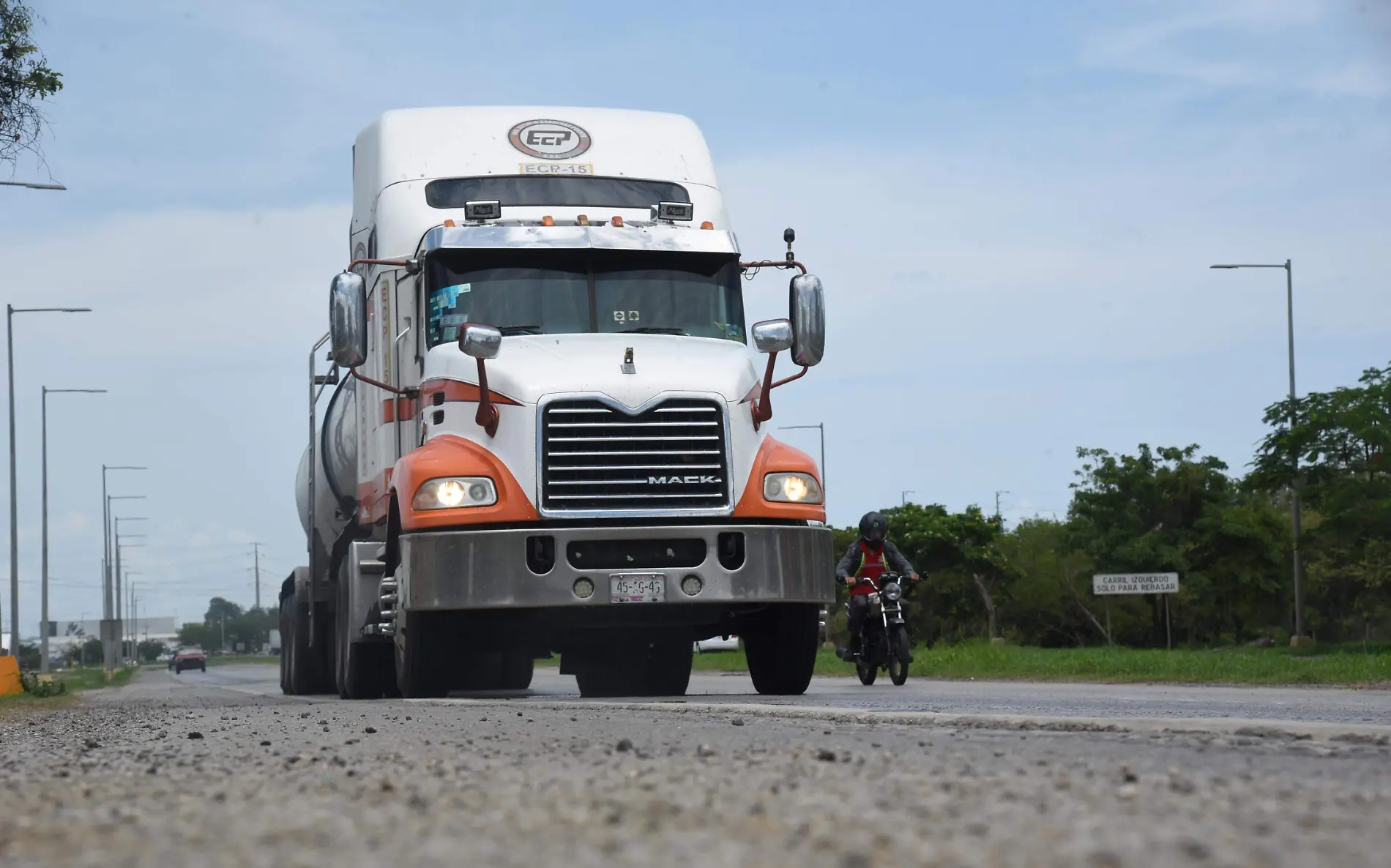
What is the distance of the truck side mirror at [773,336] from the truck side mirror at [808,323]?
0.21 metres

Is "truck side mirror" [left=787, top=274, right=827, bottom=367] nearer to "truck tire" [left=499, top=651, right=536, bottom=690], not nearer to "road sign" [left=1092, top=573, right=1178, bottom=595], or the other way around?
"truck tire" [left=499, top=651, right=536, bottom=690]

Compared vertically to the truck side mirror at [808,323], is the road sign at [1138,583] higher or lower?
lower

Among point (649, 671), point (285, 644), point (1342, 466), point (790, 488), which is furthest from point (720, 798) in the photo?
point (1342, 466)

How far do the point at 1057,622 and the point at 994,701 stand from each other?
6721cm

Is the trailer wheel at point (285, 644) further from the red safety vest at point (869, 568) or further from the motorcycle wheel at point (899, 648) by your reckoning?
the motorcycle wheel at point (899, 648)

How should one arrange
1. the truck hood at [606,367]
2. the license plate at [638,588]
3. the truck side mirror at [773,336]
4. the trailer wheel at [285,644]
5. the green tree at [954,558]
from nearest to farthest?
the license plate at [638,588]
the truck hood at [606,367]
the truck side mirror at [773,336]
the trailer wheel at [285,644]
the green tree at [954,558]

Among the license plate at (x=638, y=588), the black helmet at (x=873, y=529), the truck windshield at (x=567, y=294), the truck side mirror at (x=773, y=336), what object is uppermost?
the truck windshield at (x=567, y=294)

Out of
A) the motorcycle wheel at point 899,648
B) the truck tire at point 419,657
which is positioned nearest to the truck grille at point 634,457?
the truck tire at point 419,657

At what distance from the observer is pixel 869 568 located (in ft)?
57.5

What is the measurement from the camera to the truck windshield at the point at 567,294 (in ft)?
45.3

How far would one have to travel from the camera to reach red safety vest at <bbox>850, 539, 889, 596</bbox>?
57.4 feet

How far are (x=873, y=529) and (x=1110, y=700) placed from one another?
4973 millimetres

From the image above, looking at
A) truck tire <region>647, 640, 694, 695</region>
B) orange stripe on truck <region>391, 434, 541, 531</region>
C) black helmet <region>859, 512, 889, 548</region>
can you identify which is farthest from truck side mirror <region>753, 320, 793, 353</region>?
black helmet <region>859, 512, 889, 548</region>

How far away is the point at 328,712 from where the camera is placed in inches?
465
